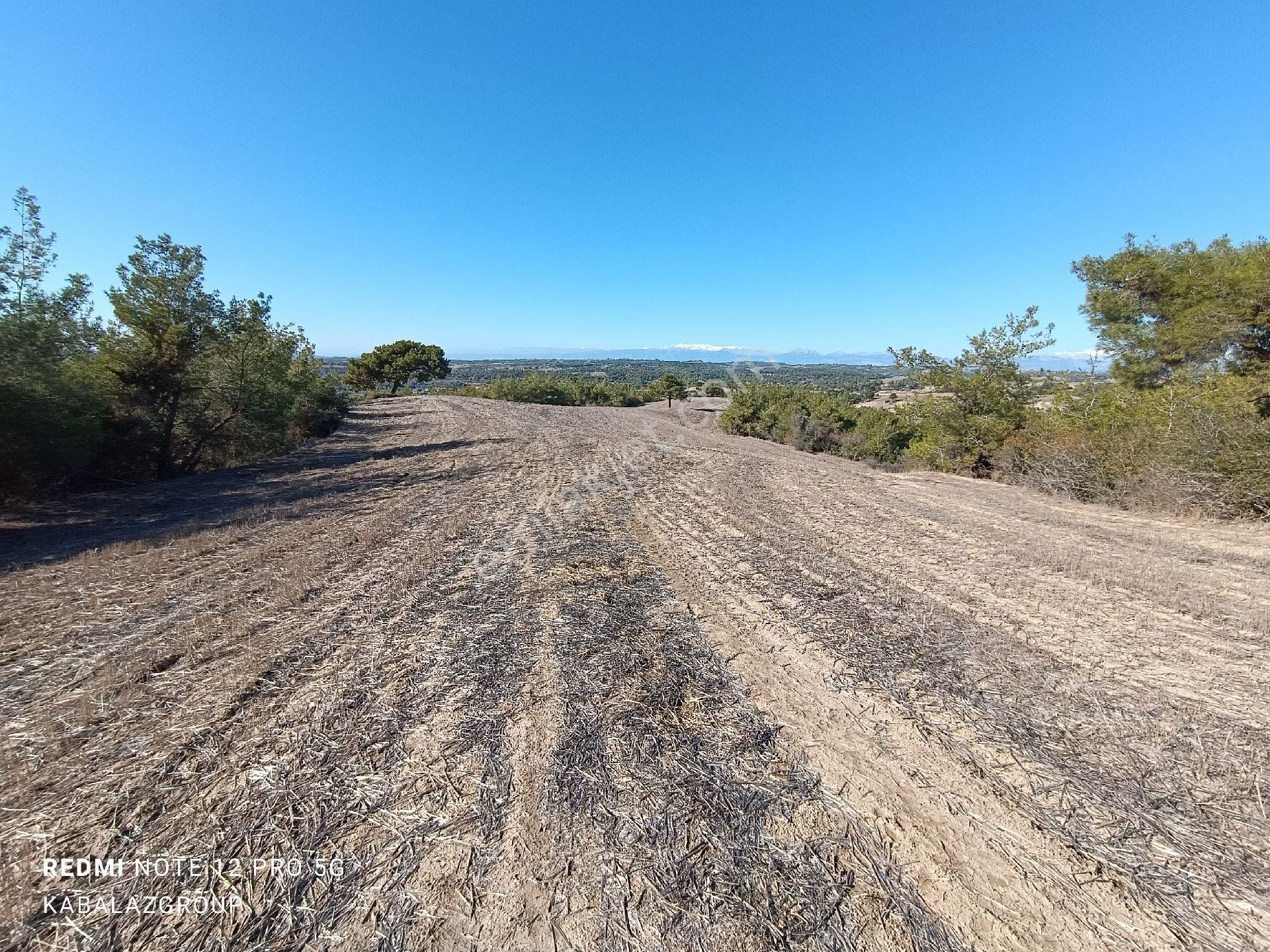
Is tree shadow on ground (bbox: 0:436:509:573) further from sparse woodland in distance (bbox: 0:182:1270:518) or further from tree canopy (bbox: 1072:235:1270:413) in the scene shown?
tree canopy (bbox: 1072:235:1270:413)

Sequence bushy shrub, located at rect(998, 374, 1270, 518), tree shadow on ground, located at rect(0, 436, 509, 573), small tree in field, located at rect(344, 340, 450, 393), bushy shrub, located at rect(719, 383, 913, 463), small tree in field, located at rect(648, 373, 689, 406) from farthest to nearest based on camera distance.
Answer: small tree in field, located at rect(648, 373, 689, 406)
small tree in field, located at rect(344, 340, 450, 393)
bushy shrub, located at rect(719, 383, 913, 463)
bushy shrub, located at rect(998, 374, 1270, 518)
tree shadow on ground, located at rect(0, 436, 509, 573)

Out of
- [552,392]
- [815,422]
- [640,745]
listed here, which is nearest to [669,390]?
[552,392]

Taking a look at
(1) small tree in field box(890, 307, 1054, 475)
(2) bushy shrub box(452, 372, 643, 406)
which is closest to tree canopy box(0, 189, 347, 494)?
(1) small tree in field box(890, 307, 1054, 475)

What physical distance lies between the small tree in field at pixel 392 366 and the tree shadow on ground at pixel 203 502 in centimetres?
3417

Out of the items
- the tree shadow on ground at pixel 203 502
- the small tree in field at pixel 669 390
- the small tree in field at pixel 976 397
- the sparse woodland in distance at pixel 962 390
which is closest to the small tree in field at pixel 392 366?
the small tree in field at pixel 669 390

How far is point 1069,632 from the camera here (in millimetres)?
3990

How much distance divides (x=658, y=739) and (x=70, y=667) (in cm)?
391

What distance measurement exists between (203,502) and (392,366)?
131 ft

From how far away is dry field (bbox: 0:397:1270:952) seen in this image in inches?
73.5

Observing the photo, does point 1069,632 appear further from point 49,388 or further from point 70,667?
point 49,388

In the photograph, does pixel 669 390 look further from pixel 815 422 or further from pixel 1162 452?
pixel 1162 452

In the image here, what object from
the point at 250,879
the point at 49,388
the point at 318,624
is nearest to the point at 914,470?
the point at 318,624

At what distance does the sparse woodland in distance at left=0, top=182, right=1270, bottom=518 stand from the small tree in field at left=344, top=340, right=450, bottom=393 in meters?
29.1

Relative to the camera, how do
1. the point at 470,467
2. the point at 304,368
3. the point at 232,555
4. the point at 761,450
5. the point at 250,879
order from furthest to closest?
the point at 304,368
the point at 761,450
the point at 470,467
the point at 232,555
the point at 250,879
